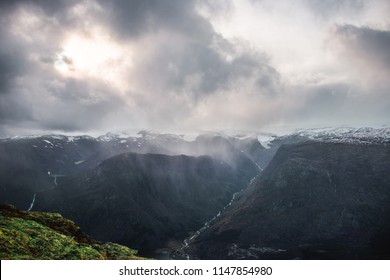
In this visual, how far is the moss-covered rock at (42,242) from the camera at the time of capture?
88.8 ft

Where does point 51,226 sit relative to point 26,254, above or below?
above

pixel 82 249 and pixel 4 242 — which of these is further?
pixel 82 249

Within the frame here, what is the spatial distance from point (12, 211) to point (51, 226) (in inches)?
224

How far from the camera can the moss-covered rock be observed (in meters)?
27.1

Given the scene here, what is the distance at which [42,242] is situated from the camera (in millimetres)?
29594

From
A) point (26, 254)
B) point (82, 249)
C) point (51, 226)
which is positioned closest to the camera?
point (26, 254)
